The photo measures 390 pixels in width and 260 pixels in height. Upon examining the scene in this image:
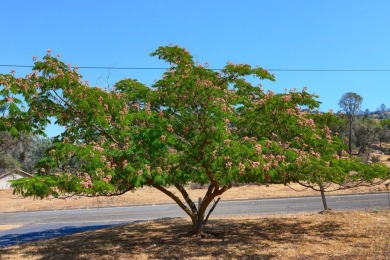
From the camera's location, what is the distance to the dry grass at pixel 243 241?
9.40m

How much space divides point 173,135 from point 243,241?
444 centimetres

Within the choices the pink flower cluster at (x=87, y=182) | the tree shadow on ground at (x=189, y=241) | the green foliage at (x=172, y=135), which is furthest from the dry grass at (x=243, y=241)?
the pink flower cluster at (x=87, y=182)

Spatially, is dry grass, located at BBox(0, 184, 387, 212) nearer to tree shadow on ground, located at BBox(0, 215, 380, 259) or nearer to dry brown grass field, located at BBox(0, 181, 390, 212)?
dry brown grass field, located at BBox(0, 181, 390, 212)

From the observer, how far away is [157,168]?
8453mm

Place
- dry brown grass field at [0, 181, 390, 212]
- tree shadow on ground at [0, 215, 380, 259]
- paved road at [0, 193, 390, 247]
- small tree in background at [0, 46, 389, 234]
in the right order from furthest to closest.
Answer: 1. dry brown grass field at [0, 181, 390, 212]
2. paved road at [0, 193, 390, 247]
3. tree shadow on ground at [0, 215, 380, 259]
4. small tree in background at [0, 46, 389, 234]

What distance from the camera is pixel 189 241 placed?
11469 millimetres

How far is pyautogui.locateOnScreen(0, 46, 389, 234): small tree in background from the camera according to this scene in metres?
7.82

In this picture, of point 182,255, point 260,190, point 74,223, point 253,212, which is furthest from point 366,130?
point 182,255

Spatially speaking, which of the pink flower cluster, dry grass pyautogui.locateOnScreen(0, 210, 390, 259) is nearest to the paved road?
dry grass pyautogui.locateOnScreen(0, 210, 390, 259)

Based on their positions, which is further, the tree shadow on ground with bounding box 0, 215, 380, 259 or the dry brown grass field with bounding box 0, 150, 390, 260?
the tree shadow on ground with bounding box 0, 215, 380, 259

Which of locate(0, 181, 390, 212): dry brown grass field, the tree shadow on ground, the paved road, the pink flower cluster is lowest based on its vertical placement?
the tree shadow on ground

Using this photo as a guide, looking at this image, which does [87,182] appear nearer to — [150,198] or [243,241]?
[243,241]

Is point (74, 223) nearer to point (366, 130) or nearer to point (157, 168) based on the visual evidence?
point (157, 168)

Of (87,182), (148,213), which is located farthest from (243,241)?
(148,213)
